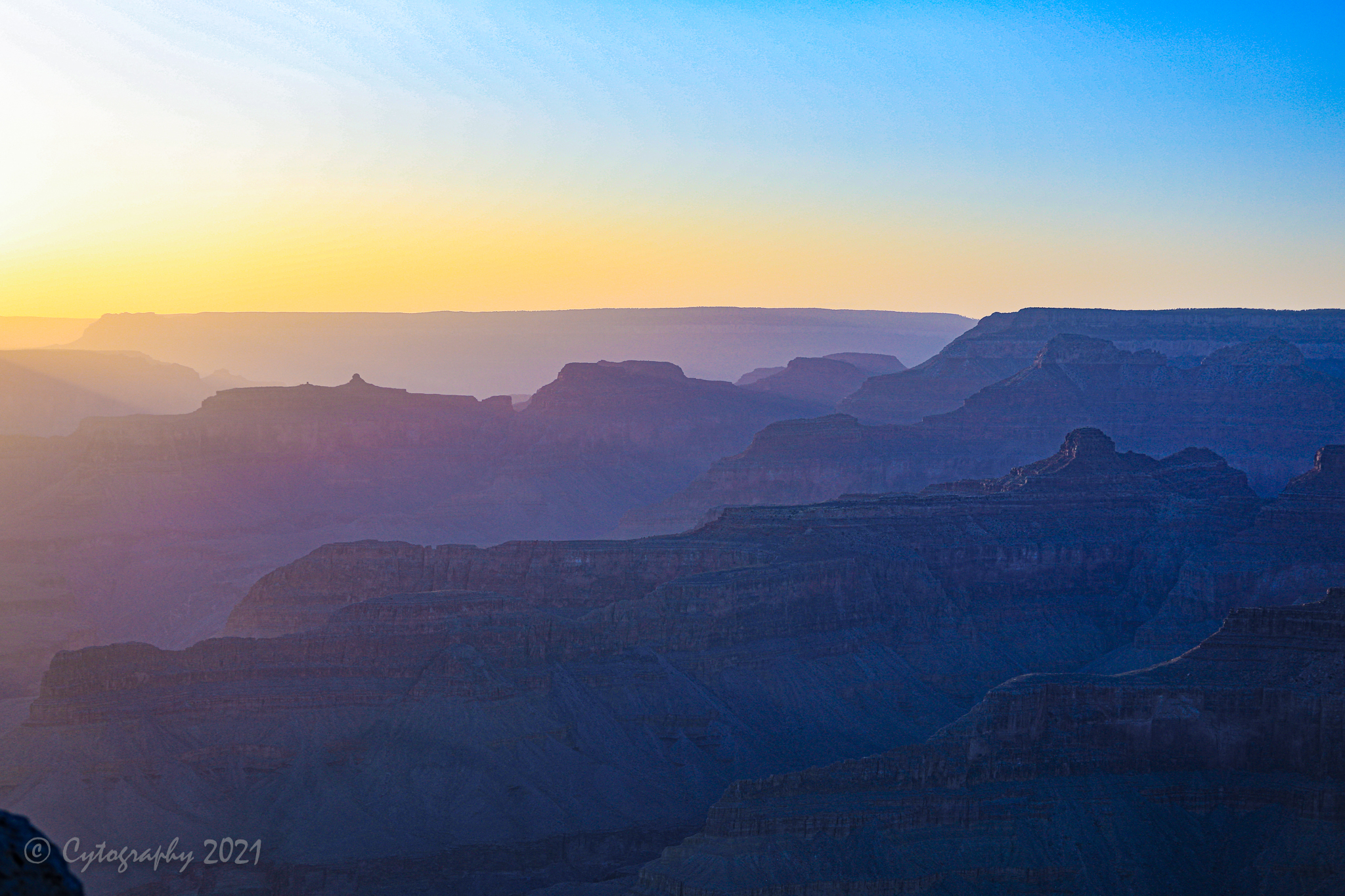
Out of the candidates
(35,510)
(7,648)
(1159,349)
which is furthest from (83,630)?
(1159,349)

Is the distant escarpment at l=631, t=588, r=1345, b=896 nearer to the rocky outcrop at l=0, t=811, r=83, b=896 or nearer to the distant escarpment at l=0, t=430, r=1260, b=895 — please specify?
the distant escarpment at l=0, t=430, r=1260, b=895

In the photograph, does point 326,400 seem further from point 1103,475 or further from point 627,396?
point 1103,475

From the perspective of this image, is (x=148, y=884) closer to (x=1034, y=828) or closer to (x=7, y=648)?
(x=1034, y=828)

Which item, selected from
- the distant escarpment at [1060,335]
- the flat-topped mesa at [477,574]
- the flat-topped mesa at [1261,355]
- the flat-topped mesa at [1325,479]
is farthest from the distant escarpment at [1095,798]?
the distant escarpment at [1060,335]

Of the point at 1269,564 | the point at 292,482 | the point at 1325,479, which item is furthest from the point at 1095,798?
the point at 292,482

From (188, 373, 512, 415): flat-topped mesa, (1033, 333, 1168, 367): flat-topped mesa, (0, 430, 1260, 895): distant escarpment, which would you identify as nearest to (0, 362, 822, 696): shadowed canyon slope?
(188, 373, 512, 415): flat-topped mesa
